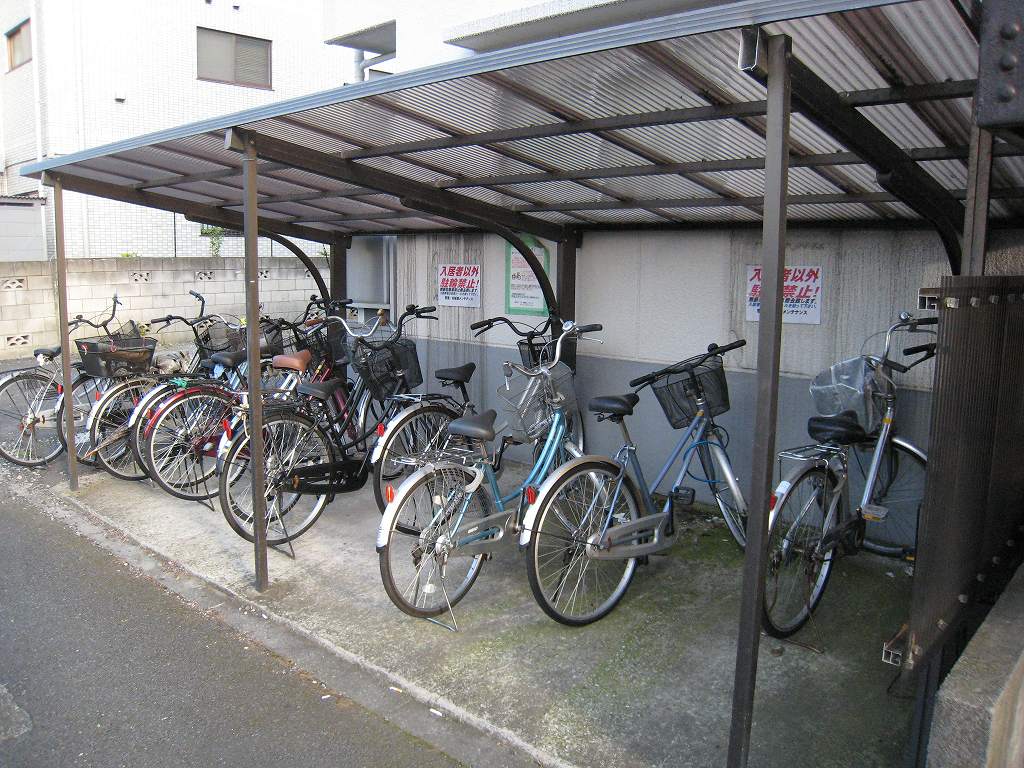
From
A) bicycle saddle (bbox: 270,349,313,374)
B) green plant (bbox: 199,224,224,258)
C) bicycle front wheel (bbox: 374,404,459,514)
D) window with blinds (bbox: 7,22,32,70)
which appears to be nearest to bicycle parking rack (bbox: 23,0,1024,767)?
bicycle front wheel (bbox: 374,404,459,514)

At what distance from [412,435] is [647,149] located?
2497mm

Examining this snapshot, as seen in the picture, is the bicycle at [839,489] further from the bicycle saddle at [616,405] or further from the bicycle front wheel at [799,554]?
the bicycle saddle at [616,405]

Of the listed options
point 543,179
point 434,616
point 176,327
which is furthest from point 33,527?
point 176,327

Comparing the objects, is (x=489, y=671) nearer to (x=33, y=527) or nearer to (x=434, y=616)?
(x=434, y=616)

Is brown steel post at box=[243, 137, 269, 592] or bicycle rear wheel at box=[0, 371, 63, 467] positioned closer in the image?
brown steel post at box=[243, 137, 269, 592]

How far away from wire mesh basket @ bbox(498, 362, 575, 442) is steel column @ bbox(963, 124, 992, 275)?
2445mm

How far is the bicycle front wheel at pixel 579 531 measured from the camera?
3896mm

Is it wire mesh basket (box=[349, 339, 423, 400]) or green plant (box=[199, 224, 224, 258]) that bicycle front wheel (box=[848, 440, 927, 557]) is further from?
green plant (box=[199, 224, 224, 258])

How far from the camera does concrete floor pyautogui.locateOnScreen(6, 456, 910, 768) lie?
317 centimetres

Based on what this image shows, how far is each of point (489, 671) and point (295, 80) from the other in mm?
16131

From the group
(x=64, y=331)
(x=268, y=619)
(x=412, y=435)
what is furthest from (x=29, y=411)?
(x=268, y=619)

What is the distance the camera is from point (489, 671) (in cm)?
368

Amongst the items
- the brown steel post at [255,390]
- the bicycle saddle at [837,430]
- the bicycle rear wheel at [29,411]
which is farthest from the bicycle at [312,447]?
the bicycle saddle at [837,430]

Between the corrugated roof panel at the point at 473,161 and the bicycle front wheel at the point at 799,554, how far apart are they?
7.22 feet
